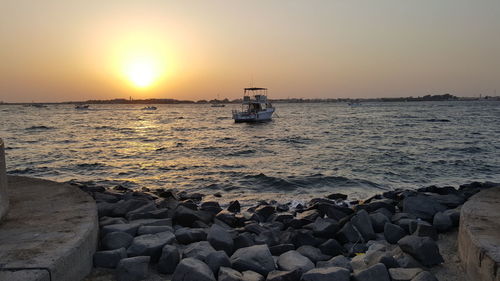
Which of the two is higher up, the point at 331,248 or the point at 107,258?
the point at 107,258

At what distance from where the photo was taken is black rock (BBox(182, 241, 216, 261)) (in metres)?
4.69

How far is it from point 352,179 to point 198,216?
848cm

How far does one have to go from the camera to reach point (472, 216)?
5.00m

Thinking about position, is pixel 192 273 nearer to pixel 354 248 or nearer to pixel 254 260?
pixel 254 260

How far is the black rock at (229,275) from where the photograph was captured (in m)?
4.04

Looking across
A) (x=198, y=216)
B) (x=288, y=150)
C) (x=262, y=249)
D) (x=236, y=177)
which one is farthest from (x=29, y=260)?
(x=288, y=150)

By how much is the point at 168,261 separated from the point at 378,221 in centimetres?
384

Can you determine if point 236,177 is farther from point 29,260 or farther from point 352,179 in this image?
point 29,260

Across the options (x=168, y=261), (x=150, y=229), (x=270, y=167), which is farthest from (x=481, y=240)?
(x=270, y=167)

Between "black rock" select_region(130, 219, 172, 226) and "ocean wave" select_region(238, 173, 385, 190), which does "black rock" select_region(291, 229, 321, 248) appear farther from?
"ocean wave" select_region(238, 173, 385, 190)

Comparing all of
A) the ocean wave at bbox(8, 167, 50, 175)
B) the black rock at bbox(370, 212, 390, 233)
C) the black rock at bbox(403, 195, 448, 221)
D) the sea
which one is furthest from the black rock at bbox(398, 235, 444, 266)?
the ocean wave at bbox(8, 167, 50, 175)

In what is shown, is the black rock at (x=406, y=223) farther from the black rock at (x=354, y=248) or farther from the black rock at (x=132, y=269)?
the black rock at (x=132, y=269)

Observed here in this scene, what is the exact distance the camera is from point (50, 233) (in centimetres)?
432

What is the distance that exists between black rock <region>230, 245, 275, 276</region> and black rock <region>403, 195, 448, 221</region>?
3.64 meters
